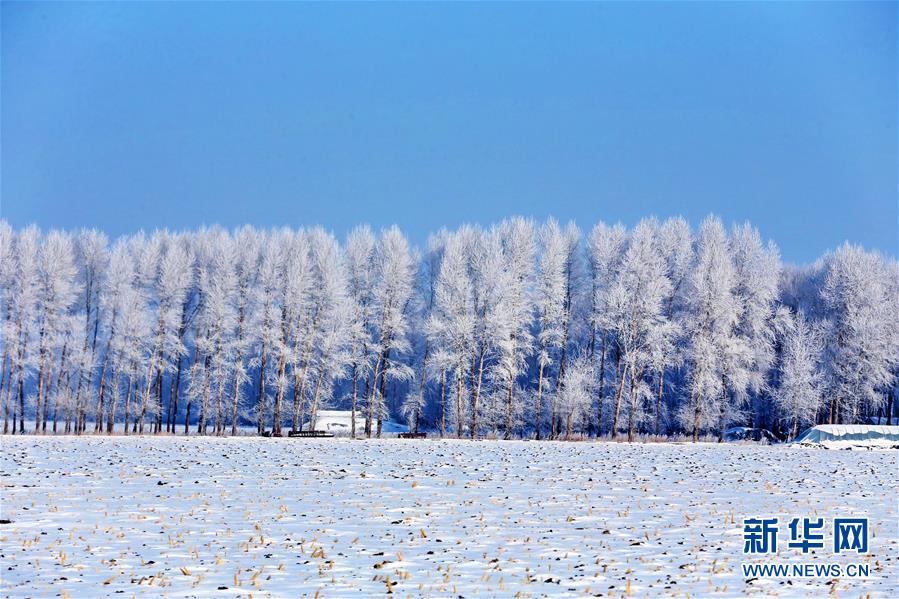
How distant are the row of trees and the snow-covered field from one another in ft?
81.9

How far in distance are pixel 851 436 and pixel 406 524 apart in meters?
45.9

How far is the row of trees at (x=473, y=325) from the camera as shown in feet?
189

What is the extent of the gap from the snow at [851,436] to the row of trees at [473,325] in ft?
Answer: 17.5

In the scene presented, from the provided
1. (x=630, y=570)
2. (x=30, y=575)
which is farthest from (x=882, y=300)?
(x=30, y=575)

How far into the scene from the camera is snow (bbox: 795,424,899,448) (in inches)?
2084

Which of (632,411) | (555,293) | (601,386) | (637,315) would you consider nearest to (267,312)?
(555,293)

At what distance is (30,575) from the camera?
13828 millimetres

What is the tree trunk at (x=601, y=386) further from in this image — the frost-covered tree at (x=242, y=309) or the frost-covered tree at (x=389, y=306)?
the frost-covered tree at (x=242, y=309)

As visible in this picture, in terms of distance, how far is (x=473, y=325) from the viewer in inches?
2254

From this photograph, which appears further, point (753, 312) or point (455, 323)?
point (753, 312)

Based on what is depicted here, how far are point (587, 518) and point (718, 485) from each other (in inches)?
351

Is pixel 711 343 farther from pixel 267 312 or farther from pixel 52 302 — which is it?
pixel 52 302

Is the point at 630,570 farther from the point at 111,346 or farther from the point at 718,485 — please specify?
the point at 111,346

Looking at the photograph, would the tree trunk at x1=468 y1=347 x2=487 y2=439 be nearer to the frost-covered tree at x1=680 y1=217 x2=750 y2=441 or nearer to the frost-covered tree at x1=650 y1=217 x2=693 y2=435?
the frost-covered tree at x1=650 y1=217 x2=693 y2=435
